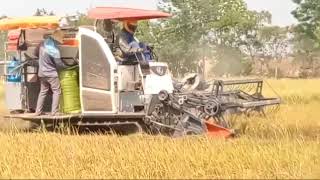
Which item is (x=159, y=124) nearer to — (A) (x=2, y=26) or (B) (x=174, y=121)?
(B) (x=174, y=121)

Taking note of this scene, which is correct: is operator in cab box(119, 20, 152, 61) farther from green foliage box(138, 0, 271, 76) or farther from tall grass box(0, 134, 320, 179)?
green foliage box(138, 0, 271, 76)

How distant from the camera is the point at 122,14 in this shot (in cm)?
1105

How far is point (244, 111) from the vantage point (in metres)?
12.2

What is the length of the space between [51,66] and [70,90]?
20.4 inches

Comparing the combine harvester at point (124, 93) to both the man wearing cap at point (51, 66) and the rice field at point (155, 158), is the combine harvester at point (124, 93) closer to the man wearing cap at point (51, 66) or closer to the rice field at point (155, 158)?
the man wearing cap at point (51, 66)

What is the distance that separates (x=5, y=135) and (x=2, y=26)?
2494mm

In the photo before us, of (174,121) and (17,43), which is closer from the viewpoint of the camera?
(174,121)

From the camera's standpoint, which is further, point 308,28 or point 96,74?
point 308,28

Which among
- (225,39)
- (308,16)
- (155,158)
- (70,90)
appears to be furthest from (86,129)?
(308,16)

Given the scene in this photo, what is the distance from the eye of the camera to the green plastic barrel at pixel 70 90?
1118 cm

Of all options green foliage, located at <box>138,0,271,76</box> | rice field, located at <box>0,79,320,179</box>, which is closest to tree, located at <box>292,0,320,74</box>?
green foliage, located at <box>138,0,271,76</box>

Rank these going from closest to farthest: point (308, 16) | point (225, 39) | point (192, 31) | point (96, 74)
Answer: point (96, 74) → point (192, 31) → point (225, 39) → point (308, 16)

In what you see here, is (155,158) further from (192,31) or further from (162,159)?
(192,31)

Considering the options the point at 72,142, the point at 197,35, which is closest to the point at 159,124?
the point at 72,142
